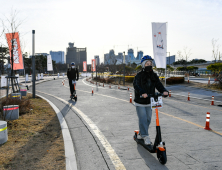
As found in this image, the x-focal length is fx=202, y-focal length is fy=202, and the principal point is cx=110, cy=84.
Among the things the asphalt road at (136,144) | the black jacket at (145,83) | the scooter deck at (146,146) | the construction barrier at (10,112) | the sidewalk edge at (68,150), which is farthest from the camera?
the construction barrier at (10,112)

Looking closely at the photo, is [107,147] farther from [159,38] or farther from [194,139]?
[159,38]

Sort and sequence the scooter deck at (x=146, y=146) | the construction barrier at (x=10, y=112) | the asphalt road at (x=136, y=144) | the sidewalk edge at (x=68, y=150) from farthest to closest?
1. the construction barrier at (x=10, y=112)
2. the scooter deck at (x=146, y=146)
3. the asphalt road at (x=136, y=144)
4. the sidewalk edge at (x=68, y=150)

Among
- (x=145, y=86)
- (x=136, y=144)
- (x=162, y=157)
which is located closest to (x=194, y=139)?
(x=136, y=144)

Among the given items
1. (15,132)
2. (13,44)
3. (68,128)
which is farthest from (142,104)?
(13,44)

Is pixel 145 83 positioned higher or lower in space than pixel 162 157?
higher

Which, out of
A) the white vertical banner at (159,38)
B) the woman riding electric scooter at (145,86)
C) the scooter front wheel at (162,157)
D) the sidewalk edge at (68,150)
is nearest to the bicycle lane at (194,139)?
the scooter front wheel at (162,157)

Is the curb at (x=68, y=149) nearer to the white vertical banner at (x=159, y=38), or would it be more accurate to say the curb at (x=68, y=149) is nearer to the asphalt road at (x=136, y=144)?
the asphalt road at (x=136, y=144)

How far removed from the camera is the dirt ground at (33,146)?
142 inches

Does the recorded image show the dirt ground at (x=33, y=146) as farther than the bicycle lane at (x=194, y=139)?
No

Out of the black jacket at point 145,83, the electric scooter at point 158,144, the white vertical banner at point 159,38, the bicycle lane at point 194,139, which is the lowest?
the bicycle lane at point 194,139

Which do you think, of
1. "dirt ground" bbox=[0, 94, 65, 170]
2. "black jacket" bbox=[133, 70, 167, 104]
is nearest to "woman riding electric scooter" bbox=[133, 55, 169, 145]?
"black jacket" bbox=[133, 70, 167, 104]

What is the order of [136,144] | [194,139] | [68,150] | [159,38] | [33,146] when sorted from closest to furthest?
[68,150], [33,146], [136,144], [194,139], [159,38]

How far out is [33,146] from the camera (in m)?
4.45

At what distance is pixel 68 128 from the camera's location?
235 inches
